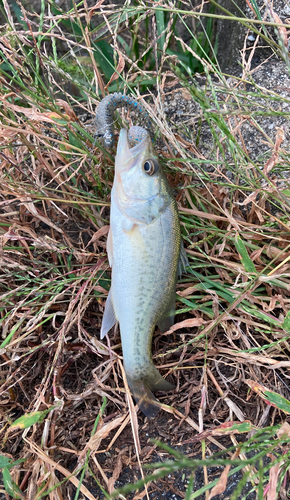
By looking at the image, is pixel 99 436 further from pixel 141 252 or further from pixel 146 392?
pixel 141 252

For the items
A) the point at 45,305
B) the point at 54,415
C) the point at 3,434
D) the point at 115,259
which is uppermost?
the point at 115,259

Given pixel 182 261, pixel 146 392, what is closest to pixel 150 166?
pixel 182 261

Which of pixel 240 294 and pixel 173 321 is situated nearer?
pixel 240 294

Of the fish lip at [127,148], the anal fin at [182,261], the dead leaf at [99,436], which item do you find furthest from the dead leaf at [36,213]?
the dead leaf at [99,436]

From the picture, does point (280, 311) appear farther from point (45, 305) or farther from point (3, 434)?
point (3, 434)

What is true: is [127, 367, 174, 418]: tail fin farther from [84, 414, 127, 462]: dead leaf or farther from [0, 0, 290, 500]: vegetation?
[84, 414, 127, 462]: dead leaf

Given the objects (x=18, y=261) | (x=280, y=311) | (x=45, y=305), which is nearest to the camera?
(x=45, y=305)

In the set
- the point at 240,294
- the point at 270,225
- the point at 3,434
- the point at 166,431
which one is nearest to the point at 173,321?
the point at 240,294

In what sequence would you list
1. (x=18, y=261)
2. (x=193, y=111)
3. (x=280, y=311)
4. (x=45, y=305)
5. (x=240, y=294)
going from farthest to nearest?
1. (x=193, y=111)
2. (x=18, y=261)
3. (x=280, y=311)
4. (x=45, y=305)
5. (x=240, y=294)
